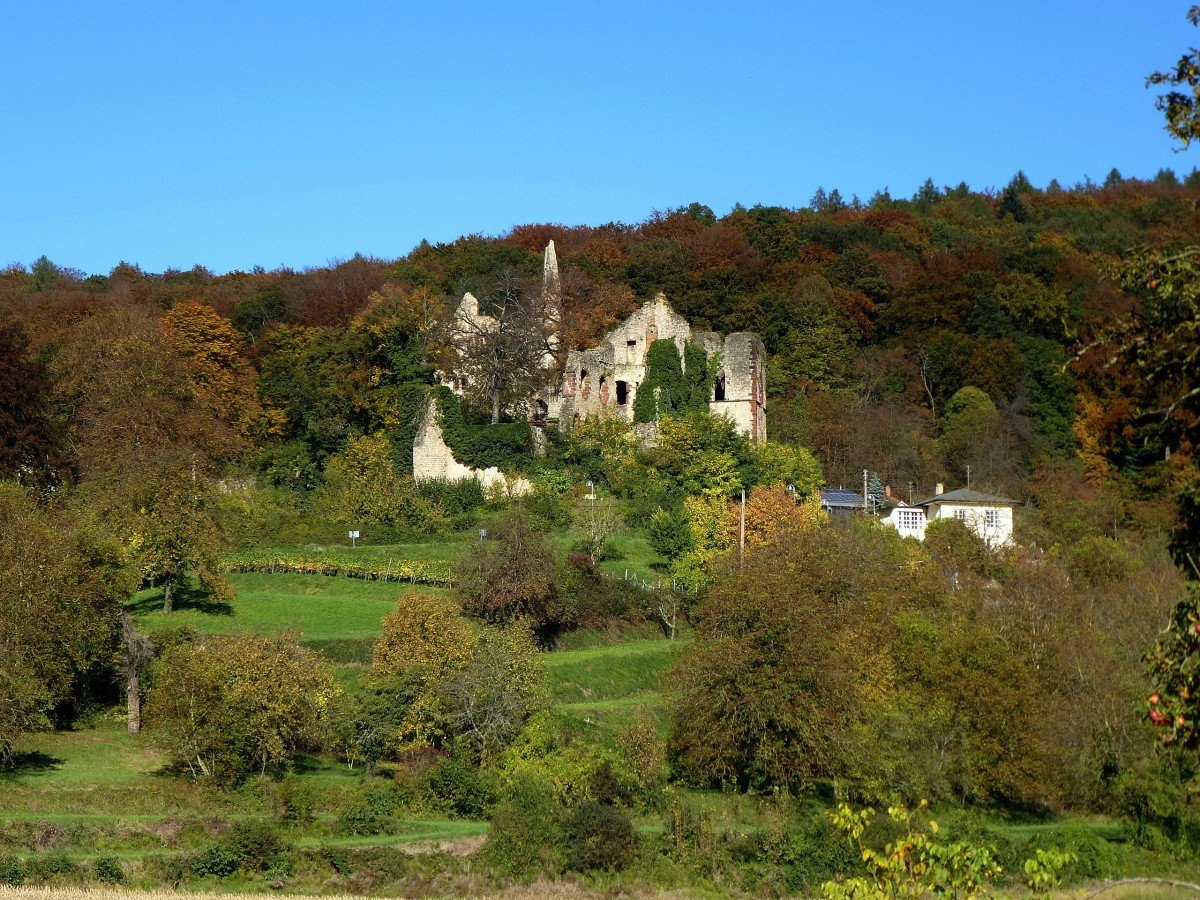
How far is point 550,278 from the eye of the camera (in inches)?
2312

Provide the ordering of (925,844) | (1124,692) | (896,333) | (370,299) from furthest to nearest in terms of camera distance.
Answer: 1. (896,333)
2. (370,299)
3. (1124,692)
4. (925,844)

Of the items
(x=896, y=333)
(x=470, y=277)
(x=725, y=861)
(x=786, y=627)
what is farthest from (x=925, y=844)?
(x=896, y=333)

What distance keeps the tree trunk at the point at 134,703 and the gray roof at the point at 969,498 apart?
1218 inches

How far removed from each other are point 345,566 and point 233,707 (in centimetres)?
1438

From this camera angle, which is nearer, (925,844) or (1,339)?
(925,844)

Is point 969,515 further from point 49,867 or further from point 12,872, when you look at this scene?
point 12,872

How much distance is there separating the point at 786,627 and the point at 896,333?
139ft

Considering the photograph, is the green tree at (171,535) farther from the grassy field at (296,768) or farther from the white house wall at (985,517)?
the white house wall at (985,517)

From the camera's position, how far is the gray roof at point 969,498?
5056 centimetres

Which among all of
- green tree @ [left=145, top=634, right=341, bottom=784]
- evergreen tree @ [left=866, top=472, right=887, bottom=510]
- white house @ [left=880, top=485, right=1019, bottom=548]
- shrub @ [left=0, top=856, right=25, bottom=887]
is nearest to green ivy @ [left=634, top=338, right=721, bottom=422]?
evergreen tree @ [left=866, top=472, right=887, bottom=510]

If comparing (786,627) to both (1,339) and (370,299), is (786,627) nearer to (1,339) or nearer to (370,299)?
(1,339)

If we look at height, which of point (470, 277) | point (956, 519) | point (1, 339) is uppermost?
point (470, 277)

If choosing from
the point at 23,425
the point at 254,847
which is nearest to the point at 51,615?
the point at 254,847

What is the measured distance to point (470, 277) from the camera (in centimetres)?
6253
